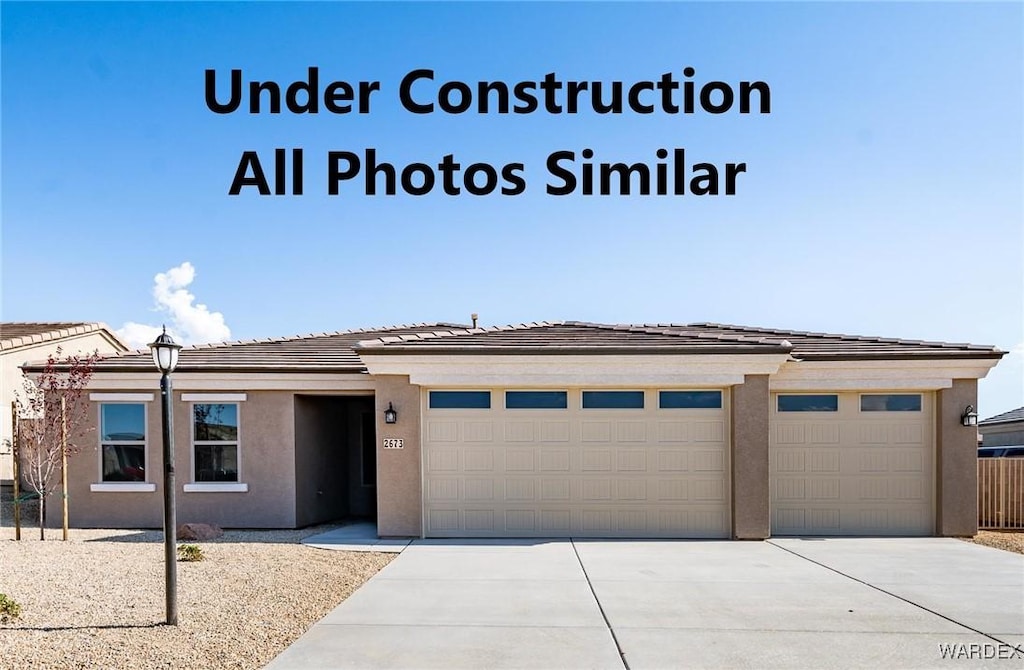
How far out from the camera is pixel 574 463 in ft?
38.7

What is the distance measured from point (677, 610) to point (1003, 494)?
8912 mm

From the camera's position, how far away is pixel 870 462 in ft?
39.5

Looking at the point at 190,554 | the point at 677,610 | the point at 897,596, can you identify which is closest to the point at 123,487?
the point at 190,554

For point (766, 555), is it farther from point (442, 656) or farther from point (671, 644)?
point (442, 656)

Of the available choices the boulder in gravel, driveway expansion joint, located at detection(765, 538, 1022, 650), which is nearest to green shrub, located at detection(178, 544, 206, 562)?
the boulder in gravel

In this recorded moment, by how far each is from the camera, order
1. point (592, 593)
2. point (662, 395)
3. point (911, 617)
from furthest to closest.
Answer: point (662, 395) → point (592, 593) → point (911, 617)

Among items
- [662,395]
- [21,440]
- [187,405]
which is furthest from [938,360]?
[21,440]

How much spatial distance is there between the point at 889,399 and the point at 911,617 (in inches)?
228

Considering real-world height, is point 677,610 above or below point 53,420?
below

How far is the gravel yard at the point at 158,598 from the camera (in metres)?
5.95

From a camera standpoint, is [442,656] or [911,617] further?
[911,617]

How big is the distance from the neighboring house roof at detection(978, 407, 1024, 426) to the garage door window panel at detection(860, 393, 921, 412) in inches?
426

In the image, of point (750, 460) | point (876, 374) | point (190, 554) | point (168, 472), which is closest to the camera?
point (168, 472)

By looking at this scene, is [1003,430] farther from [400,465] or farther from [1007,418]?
[400,465]
